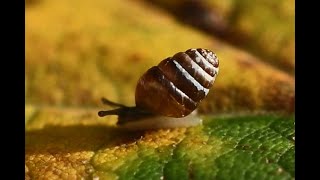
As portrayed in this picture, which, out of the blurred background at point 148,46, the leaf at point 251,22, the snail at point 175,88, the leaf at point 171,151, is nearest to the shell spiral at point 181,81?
the snail at point 175,88

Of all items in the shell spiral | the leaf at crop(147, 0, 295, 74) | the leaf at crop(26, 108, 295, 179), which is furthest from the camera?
the leaf at crop(147, 0, 295, 74)

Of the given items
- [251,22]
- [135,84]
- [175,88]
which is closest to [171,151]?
[175,88]

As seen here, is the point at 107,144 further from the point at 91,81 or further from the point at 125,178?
the point at 91,81

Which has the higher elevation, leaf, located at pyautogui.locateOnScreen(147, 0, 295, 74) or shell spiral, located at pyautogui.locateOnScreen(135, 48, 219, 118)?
leaf, located at pyautogui.locateOnScreen(147, 0, 295, 74)

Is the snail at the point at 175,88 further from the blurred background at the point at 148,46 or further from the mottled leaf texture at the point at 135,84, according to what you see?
the blurred background at the point at 148,46

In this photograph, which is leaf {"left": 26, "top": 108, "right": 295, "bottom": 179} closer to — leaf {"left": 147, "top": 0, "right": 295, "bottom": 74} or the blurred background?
the blurred background

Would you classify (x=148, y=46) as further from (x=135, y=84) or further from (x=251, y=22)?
(x=251, y=22)

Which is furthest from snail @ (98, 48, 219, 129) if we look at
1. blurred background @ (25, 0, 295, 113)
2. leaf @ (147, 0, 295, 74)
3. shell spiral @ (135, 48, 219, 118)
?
leaf @ (147, 0, 295, 74)

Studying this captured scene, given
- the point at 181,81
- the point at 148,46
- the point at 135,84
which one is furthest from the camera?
the point at 148,46
